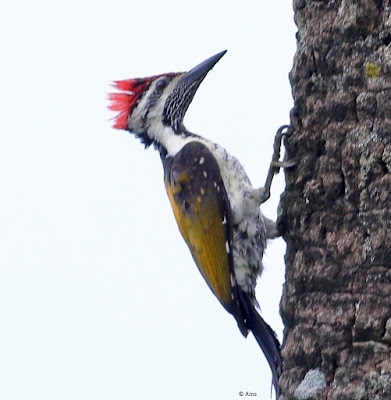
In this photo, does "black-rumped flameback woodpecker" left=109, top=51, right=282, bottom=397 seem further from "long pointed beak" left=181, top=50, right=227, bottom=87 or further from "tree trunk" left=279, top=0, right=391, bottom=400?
"tree trunk" left=279, top=0, right=391, bottom=400

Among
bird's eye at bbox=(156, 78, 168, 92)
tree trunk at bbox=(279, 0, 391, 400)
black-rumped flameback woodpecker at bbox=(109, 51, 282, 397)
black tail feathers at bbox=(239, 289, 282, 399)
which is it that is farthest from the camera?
bird's eye at bbox=(156, 78, 168, 92)

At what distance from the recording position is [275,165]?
3572mm

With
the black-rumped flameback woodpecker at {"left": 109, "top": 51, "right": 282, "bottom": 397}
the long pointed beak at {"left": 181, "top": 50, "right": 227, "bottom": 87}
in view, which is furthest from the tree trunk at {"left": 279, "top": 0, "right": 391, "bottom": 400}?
the long pointed beak at {"left": 181, "top": 50, "right": 227, "bottom": 87}

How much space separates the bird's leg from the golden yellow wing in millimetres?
181

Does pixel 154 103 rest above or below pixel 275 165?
above

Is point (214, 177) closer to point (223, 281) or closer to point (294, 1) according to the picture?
point (223, 281)

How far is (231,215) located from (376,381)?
143 cm

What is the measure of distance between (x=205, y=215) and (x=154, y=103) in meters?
0.96

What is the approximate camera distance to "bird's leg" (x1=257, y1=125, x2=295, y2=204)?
11.3ft

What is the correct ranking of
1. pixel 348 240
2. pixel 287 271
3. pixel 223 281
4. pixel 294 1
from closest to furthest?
pixel 348 240 < pixel 287 271 < pixel 294 1 < pixel 223 281

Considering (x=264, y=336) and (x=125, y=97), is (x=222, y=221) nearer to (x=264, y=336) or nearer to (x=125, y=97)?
(x=264, y=336)

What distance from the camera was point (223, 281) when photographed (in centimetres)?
377

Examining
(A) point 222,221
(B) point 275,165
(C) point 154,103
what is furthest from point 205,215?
(C) point 154,103

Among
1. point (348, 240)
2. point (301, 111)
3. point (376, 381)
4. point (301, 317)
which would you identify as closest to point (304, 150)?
point (301, 111)
